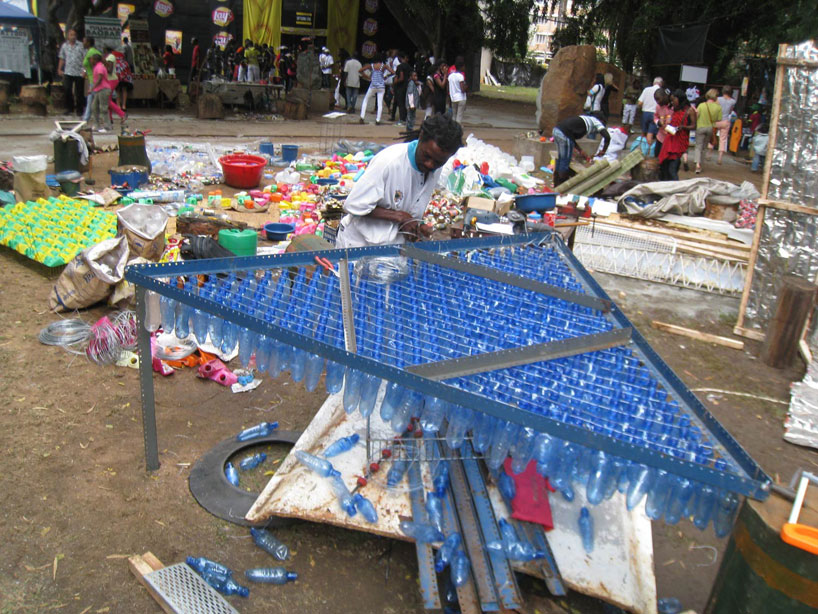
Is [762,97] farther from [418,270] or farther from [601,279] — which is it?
[418,270]

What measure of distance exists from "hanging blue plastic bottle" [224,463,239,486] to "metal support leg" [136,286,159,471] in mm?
371

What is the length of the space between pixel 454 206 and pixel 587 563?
6.56 m

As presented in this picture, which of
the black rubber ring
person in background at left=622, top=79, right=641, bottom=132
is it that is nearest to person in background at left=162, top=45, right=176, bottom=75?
person in background at left=622, top=79, right=641, bottom=132

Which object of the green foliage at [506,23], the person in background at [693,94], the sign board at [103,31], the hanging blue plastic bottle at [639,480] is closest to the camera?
the hanging blue plastic bottle at [639,480]

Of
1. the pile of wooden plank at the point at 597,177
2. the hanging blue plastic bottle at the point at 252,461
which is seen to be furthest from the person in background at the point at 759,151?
the hanging blue plastic bottle at the point at 252,461

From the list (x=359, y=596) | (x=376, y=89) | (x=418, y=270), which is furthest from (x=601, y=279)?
(x=376, y=89)

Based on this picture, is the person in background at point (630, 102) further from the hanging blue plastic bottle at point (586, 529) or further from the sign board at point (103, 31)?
the hanging blue plastic bottle at point (586, 529)

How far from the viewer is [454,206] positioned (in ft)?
29.5

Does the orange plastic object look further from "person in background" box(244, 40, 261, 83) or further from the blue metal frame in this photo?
"person in background" box(244, 40, 261, 83)

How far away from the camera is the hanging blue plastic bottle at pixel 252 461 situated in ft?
12.1

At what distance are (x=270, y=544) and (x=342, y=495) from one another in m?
0.40

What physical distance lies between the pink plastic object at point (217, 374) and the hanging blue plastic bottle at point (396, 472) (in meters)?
1.65

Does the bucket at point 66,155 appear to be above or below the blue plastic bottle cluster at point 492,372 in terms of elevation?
below

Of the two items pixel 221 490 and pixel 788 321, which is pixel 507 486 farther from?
pixel 788 321
